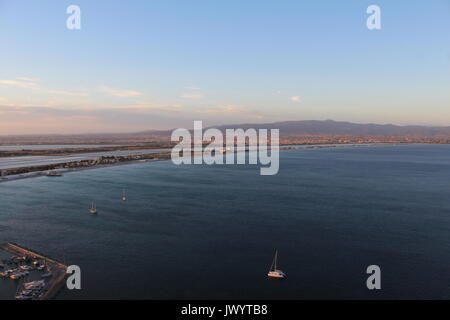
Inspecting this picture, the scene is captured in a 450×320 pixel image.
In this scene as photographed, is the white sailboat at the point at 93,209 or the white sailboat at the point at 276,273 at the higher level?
the white sailboat at the point at 93,209

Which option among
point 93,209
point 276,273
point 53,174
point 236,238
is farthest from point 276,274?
point 53,174

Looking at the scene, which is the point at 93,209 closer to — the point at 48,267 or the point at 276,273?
the point at 48,267

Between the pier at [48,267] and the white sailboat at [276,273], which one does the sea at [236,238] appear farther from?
the pier at [48,267]

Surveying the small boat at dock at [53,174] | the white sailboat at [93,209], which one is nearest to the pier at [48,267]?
the white sailboat at [93,209]

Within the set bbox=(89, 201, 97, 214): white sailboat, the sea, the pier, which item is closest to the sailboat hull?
the sea

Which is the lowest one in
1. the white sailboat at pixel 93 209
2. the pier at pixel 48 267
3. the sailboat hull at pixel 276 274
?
the sailboat hull at pixel 276 274

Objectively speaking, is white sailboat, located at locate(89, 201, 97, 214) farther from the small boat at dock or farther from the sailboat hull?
the small boat at dock
